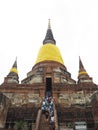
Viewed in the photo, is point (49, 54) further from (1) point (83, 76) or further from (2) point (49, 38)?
(1) point (83, 76)

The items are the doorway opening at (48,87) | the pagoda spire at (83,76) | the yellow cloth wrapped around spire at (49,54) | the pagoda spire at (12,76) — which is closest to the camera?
the doorway opening at (48,87)

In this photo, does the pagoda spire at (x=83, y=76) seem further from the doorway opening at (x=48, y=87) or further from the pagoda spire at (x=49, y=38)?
the pagoda spire at (x=49, y=38)

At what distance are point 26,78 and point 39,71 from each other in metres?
1.45

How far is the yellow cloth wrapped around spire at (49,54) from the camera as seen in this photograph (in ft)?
80.0

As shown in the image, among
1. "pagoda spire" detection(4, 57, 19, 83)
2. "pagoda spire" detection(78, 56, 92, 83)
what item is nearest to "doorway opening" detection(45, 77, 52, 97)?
"pagoda spire" detection(78, 56, 92, 83)

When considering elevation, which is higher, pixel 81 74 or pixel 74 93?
pixel 81 74

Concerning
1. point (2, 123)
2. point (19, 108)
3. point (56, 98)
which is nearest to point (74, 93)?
point (56, 98)

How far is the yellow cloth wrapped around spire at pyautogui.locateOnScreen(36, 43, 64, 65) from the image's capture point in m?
24.4

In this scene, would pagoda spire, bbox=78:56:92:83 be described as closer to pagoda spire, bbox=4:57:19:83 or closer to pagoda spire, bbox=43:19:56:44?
pagoda spire, bbox=4:57:19:83

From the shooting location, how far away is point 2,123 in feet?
46.6

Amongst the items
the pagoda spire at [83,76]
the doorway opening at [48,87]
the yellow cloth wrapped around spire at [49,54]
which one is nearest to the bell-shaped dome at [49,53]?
the yellow cloth wrapped around spire at [49,54]

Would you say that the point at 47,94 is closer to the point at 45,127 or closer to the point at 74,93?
the point at 74,93

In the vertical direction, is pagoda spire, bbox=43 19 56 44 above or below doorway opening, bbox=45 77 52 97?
above

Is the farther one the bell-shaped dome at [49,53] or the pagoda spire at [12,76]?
the bell-shaped dome at [49,53]
